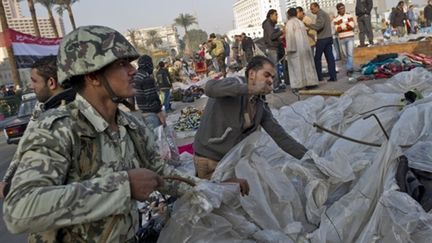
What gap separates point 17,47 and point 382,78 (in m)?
10.8

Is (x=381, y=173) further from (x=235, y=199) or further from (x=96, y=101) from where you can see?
(x=96, y=101)

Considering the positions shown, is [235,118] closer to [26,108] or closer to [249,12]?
[26,108]

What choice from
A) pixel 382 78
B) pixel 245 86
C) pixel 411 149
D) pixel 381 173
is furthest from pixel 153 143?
pixel 382 78

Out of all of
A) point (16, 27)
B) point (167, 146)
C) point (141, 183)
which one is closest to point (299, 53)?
point (167, 146)

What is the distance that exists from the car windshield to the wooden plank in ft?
29.3

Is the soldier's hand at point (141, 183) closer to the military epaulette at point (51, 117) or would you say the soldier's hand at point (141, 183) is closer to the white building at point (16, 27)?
the military epaulette at point (51, 117)

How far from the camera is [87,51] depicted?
54.6 inches

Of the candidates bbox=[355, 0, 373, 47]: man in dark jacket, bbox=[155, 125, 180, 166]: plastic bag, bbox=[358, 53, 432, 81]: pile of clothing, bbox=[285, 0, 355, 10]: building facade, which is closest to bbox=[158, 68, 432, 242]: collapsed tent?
bbox=[155, 125, 180, 166]: plastic bag

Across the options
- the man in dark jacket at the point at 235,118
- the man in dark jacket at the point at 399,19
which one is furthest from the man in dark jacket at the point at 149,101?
the man in dark jacket at the point at 399,19

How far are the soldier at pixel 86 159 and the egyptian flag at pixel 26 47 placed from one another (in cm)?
1247

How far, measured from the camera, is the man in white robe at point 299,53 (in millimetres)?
8117

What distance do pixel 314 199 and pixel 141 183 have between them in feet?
4.69

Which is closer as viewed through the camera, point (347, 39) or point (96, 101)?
point (96, 101)

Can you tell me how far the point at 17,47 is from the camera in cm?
1324
